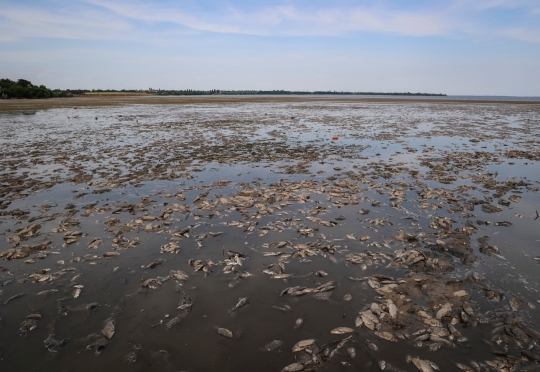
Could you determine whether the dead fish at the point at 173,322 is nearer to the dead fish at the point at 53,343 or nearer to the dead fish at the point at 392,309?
the dead fish at the point at 53,343


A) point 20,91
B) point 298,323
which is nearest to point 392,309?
point 298,323

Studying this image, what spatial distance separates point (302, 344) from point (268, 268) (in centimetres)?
254

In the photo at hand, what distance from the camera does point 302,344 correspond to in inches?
206

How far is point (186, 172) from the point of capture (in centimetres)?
1633

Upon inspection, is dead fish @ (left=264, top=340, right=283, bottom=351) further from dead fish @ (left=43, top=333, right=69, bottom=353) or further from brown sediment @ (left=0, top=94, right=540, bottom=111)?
brown sediment @ (left=0, top=94, right=540, bottom=111)

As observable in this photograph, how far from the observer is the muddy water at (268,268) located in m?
5.17

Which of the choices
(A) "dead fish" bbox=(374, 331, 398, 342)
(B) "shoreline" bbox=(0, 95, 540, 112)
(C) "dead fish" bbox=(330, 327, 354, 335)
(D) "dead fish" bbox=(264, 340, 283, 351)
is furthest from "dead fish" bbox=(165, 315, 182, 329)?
(B) "shoreline" bbox=(0, 95, 540, 112)

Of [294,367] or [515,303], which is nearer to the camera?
[294,367]

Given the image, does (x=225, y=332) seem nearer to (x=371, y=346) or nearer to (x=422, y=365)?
(x=371, y=346)

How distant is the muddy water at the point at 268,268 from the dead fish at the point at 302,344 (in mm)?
66

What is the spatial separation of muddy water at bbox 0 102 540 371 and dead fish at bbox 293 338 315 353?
0.07 meters

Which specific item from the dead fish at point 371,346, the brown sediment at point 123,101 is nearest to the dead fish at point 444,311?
the dead fish at point 371,346

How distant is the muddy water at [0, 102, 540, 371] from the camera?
5.17 m

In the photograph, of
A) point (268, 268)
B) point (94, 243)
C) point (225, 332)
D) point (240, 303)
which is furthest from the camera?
point (94, 243)
